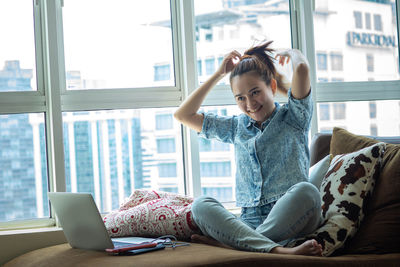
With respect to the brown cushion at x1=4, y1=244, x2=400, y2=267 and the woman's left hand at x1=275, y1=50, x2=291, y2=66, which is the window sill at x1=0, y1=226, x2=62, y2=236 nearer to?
the brown cushion at x1=4, y1=244, x2=400, y2=267

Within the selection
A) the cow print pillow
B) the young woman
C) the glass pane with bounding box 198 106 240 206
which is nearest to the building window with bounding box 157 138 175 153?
the glass pane with bounding box 198 106 240 206

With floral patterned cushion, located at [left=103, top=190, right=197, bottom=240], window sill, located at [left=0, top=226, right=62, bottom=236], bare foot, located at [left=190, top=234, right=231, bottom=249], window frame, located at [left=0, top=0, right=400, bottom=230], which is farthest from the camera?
window frame, located at [left=0, top=0, right=400, bottom=230]

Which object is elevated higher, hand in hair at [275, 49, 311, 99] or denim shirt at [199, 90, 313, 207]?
hand in hair at [275, 49, 311, 99]

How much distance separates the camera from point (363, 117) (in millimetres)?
2887

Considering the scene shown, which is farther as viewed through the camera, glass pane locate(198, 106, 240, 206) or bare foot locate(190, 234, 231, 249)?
glass pane locate(198, 106, 240, 206)

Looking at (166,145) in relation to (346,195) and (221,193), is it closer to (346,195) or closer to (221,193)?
(221,193)

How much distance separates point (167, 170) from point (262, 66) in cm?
82

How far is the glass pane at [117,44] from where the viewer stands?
8.69 ft

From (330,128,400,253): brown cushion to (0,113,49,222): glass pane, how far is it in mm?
1571

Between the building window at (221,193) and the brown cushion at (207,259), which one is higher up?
the building window at (221,193)

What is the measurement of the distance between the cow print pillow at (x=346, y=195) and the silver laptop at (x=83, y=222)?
0.67m

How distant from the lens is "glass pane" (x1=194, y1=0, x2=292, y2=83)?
2770 mm

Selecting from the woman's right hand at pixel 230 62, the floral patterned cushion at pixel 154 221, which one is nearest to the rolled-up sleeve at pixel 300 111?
the woman's right hand at pixel 230 62

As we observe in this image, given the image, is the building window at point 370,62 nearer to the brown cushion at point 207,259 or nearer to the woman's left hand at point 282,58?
the woman's left hand at point 282,58
